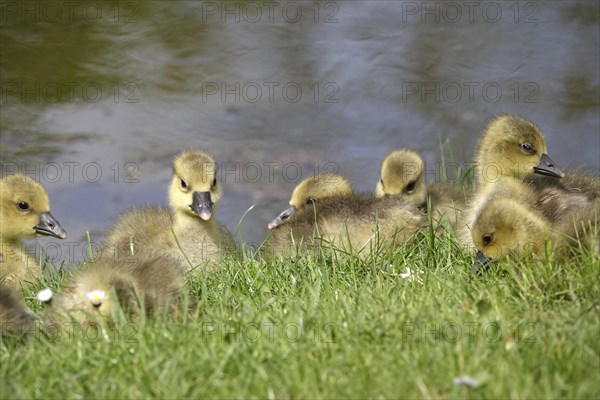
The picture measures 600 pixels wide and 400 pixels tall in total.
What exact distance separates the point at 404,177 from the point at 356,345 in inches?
107

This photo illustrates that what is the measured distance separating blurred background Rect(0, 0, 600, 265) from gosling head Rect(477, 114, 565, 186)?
1612 mm

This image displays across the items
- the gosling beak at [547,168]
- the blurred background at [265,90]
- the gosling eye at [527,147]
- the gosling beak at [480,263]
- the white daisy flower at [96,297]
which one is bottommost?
the blurred background at [265,90]

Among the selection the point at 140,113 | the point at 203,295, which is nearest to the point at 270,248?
the point at 203,295

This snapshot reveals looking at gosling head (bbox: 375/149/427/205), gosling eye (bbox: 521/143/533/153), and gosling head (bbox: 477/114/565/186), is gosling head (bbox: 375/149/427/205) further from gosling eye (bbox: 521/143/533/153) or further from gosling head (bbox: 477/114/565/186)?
gosling eye (bbox: 521/143/533/153)

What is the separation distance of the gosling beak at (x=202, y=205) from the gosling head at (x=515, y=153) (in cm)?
149

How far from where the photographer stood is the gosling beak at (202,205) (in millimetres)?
6133

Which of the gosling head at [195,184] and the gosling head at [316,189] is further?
the gosling head at [316,189]

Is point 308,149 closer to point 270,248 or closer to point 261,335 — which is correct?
point 270,248

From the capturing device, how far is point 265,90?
9766 mm

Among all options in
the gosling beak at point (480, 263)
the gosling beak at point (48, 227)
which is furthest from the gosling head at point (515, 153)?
the gosling beak at point (48, 227)

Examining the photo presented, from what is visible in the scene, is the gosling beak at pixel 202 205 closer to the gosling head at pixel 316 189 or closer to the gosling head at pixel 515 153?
the gosling head at pixel 316 189

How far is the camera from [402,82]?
968 cm

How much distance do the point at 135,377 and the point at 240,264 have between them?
5.34 ft

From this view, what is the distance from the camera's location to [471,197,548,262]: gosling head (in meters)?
4.94
